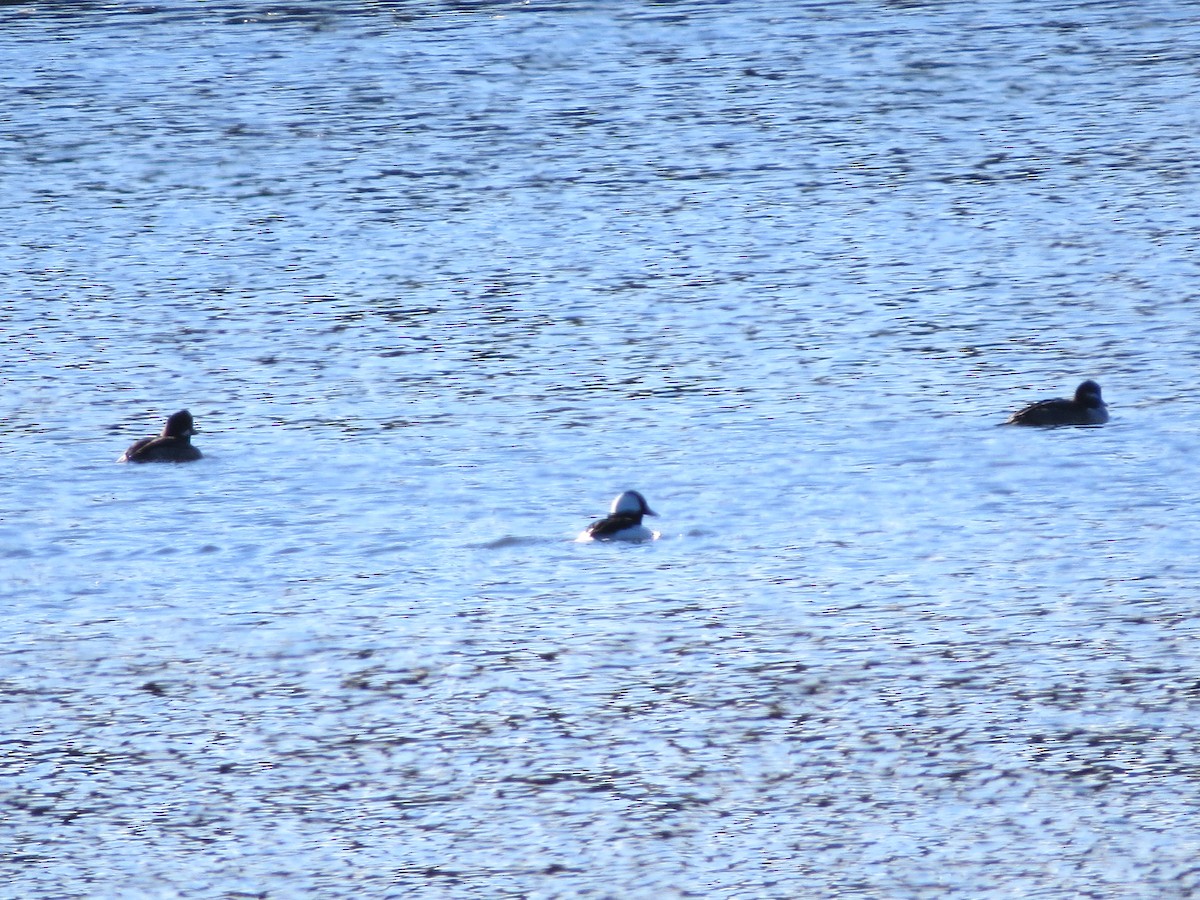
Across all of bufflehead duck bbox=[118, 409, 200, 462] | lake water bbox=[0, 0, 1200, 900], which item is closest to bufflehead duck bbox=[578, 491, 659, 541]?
lake water bbox=[0, 0, 1200, 900]

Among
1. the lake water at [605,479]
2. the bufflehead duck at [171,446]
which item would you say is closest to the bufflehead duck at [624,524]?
the lake water at [605,479]

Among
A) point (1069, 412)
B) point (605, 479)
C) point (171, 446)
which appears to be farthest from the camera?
point (1069, 412)

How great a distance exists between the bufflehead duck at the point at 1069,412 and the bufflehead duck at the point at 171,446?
4.61 metres

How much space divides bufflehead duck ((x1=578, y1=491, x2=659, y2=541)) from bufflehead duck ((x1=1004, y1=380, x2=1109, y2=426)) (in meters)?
2.83

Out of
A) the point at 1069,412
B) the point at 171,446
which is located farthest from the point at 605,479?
the point at 1069,412

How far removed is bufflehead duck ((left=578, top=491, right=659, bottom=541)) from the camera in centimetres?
1122

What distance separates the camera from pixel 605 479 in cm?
1253

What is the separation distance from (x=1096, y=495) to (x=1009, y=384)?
2.52 meters

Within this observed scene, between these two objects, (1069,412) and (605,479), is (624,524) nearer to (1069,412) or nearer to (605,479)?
(605,479)

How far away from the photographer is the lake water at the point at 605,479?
7.93 meters

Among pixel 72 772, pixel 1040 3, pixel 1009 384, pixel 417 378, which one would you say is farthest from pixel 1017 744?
pixel 1040 3

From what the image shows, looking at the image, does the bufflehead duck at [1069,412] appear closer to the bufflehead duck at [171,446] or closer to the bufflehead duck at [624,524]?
the bufflehead duck at [624,524]

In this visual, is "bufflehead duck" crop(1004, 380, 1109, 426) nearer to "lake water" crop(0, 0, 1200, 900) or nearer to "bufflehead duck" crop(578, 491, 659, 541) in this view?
"lake water" crop(0, 0, 1200, 900)

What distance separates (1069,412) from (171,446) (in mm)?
4991
